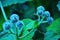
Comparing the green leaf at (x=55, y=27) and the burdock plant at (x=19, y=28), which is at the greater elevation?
the burdock plant at (x=19, y=28)

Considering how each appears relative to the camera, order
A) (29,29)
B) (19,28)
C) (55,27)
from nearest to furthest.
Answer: (19,28), (29,29), (55,27)

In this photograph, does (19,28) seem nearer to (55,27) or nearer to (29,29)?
(29,29)

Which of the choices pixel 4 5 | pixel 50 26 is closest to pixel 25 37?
pixel 50 26

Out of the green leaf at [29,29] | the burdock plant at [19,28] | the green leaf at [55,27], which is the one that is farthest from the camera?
the green leaf at [55,27]

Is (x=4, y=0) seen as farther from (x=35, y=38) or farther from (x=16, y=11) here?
(x=35, y=38)

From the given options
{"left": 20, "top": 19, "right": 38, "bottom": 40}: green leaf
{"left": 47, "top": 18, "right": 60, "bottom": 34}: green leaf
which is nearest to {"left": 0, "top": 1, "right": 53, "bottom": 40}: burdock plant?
{"left": 20, "top": 19, "right": 38, "bottom": 40}: green leaf

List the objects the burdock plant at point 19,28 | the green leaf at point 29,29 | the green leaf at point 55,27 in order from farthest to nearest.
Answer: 1. the green leaf at point 55,27
2. the green leaf at point 29,29
3. the burdock plant at point 19,28

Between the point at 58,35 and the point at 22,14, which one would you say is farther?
the point at 22,14

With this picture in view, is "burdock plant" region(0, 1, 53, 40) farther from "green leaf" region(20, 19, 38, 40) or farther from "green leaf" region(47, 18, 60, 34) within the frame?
"green leaf" region(47, 18, 60, 34)

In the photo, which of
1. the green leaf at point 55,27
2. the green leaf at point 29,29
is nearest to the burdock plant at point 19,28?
the green leaf at point 29,29

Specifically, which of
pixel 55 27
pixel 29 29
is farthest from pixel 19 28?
pixel 55 27

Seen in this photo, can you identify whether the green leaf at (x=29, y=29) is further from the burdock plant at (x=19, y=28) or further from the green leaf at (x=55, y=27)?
the green leaf at (x=55, y=27)
